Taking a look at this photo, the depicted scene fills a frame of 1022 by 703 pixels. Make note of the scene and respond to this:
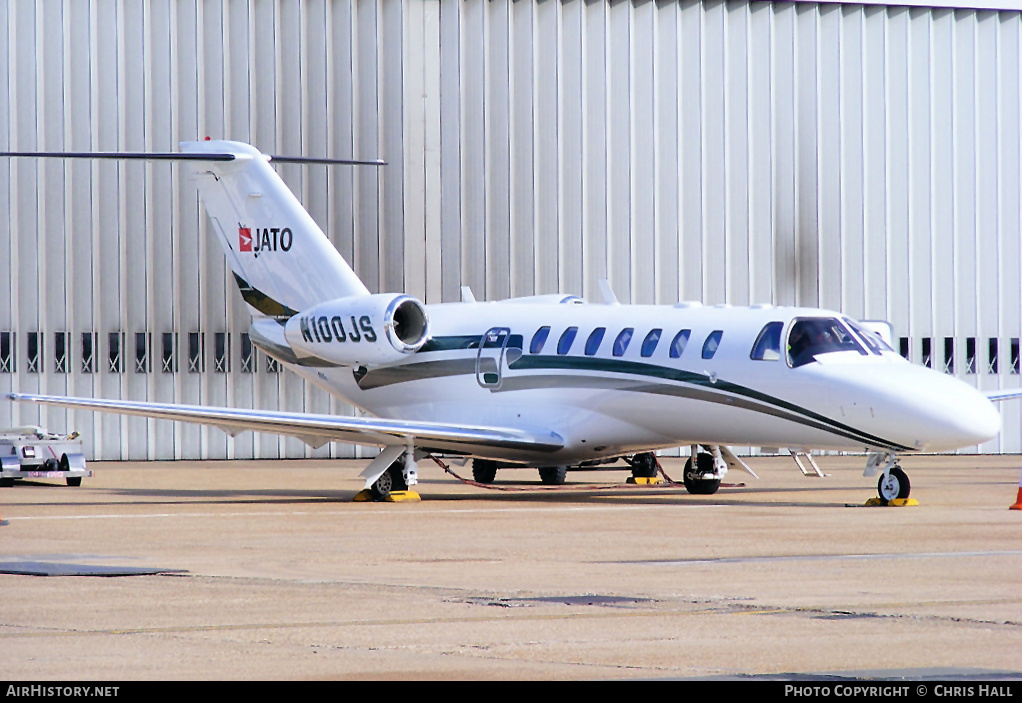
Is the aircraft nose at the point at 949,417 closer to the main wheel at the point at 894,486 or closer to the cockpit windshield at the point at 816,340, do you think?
the main wheel at the point at 894,486

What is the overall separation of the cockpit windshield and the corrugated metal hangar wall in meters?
18.9

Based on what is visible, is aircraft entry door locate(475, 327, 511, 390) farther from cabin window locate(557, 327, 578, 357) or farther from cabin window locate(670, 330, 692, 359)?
cabin window locate(670, 330, 692, 359)

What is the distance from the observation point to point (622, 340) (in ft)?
72.6

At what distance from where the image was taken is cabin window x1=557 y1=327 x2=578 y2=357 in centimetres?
2283

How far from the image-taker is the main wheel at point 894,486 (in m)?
19.6

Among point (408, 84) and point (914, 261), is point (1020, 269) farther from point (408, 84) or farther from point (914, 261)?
point (408, 84)

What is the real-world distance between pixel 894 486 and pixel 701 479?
441 cm

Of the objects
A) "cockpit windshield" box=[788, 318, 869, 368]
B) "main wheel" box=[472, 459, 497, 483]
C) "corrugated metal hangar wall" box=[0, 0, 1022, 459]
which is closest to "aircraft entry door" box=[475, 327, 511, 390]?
"cockpit windshield" box=[788, 318, 869, 368]

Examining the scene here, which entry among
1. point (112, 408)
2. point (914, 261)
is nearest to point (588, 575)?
point (112, 408)

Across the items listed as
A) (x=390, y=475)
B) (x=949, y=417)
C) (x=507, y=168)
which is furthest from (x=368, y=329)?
(x=507, y=168)

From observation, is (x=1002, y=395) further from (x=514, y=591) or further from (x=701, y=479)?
(x=514, y=591)

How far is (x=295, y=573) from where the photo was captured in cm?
1174

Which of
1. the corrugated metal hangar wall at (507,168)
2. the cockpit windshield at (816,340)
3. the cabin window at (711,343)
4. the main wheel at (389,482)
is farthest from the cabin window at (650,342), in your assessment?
the corrugated metal hangar wall at (507,168)

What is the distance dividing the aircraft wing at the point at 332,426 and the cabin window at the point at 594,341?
4.90ft
